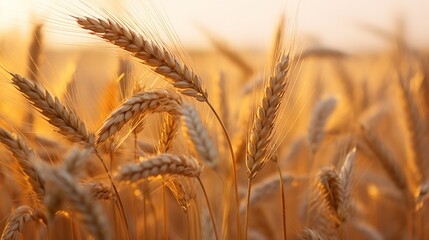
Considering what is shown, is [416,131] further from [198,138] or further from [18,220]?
[18,220]

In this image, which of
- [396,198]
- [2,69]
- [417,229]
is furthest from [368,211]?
[2,69]

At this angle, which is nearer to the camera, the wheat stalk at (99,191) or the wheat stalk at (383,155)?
the wheat stalk at (99,191)

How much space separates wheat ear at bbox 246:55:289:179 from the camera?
1.61 m

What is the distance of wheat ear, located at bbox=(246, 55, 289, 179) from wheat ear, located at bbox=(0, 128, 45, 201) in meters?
0.59

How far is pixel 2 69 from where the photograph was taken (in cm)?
167

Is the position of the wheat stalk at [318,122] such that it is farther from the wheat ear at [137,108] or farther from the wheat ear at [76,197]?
the wheat ear at [76,197]

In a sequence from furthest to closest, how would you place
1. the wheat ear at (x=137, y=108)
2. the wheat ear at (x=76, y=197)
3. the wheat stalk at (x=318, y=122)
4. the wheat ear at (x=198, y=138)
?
the wheat stalk at (x=318, y=122), the wheat ear at (x=198, y=138), the wheat ear at (x=137, y=108), the wheat ear at (x=76, y=197)

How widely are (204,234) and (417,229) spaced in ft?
3.71

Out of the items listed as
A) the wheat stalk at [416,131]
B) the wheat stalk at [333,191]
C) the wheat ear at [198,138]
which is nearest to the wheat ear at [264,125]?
the wheat ear at [198,138]

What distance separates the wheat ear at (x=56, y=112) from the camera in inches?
59.0

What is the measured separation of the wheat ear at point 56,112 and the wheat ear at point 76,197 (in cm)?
37

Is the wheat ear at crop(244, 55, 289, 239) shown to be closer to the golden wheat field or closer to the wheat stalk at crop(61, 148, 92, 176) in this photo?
the golden wheat field

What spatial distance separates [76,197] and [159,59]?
66cm

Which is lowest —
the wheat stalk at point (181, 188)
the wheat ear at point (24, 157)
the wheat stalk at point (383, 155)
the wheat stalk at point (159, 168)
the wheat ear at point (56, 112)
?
the wheat stalk at point (383, 155)
